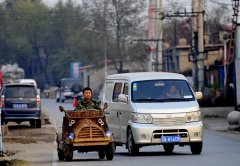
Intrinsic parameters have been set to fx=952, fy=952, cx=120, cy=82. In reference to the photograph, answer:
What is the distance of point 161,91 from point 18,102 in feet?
54.4

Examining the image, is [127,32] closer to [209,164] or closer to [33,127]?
[33,127]

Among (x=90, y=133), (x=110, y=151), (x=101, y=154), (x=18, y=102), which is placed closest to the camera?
(x=90, y=133)

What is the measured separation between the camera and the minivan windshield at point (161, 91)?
2339 cm

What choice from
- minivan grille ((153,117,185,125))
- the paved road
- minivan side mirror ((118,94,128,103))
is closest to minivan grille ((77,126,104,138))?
the paved road

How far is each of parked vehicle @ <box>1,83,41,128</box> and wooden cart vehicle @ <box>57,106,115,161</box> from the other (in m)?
17.9

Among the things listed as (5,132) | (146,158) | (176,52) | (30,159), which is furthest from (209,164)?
(176,52)

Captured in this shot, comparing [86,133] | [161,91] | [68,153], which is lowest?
[68,153]

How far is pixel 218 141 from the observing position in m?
30.6

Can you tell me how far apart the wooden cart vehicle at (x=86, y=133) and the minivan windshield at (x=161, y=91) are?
215 cm

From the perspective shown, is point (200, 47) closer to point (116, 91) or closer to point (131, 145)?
point (116, 91)

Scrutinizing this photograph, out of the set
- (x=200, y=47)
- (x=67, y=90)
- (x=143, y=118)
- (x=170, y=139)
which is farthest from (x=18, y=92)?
(x=67, y=90)

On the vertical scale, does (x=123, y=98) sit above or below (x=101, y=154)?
above

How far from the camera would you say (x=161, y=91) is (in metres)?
23.6

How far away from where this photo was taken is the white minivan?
2266 centimetres
